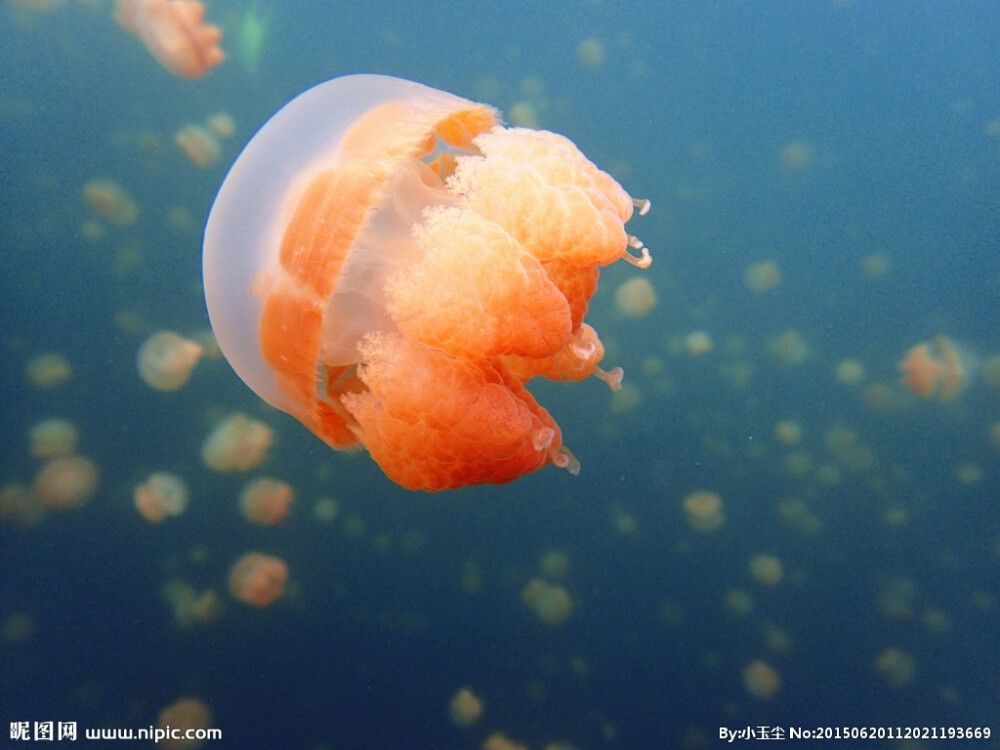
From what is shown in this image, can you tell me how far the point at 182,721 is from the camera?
2660mm

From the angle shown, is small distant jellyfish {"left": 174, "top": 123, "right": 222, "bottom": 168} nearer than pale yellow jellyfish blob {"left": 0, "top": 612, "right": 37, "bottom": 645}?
No

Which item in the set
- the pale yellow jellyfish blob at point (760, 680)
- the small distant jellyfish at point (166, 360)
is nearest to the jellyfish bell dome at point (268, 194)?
the small distant jellyfish at point (166, 360)

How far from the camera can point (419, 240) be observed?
1454mm

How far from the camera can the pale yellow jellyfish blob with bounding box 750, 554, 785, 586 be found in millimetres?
3424

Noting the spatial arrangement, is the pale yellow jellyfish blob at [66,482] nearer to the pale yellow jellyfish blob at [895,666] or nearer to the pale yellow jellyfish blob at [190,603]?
the pale yellow jellyfish blob at [190,603]

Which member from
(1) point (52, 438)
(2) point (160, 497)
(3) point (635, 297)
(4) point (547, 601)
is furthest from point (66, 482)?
(3) point (635, 297)

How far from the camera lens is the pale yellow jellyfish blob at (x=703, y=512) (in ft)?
11.2

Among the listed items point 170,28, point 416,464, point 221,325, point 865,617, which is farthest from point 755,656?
point 170,28

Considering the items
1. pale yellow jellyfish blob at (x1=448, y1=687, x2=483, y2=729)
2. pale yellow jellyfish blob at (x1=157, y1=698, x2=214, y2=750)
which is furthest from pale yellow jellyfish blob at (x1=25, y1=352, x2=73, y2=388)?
pale yellow jellyfish blob at (x1=448, y1=687, x2=483, y2=729)

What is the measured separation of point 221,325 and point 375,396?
1.83ft

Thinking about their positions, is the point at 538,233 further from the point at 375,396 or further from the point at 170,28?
the point at 170,28

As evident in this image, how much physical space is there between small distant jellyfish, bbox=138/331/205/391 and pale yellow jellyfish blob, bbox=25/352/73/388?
313mm

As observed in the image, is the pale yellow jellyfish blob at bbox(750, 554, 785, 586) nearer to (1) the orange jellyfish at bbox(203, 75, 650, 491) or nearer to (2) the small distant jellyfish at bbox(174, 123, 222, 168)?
(1) the orange jellyfish at bbox(203, 75, 650, 491)

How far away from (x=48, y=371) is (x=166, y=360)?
20.2 inches
